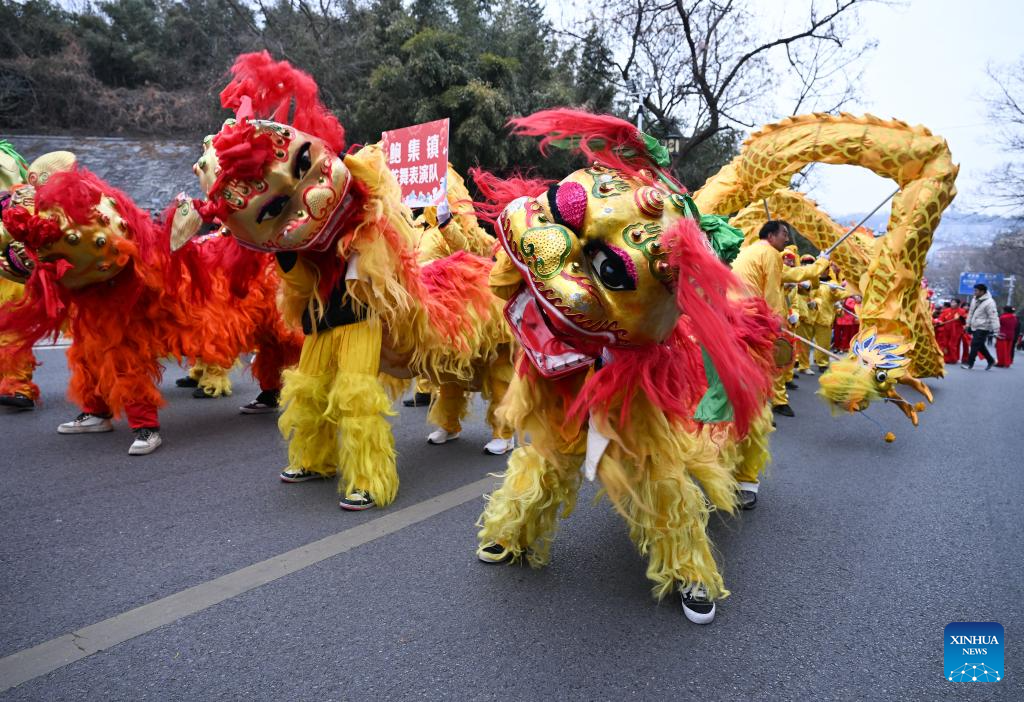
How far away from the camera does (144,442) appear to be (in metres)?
4.01

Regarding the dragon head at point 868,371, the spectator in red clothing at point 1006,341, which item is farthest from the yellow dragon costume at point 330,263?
the spectator in red clothing at point 1006,341

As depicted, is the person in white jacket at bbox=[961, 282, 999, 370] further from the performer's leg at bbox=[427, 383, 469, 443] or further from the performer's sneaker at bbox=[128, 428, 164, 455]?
the performer's sneaker at bbox=[128, 428, 164, 455]

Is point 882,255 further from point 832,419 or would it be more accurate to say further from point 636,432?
point 832,419

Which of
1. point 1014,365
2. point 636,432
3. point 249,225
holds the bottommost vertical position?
point 1014,365

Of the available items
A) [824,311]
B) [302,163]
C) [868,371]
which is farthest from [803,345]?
[302,163]

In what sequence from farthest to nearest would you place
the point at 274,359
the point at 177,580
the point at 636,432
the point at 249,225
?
the point at 274,359
the point at 249,225
the point at 177,580
the point at 636,432

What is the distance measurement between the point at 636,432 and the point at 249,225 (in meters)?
1.92

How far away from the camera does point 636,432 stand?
86.9 inches

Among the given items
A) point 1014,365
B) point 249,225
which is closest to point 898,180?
point 249,225

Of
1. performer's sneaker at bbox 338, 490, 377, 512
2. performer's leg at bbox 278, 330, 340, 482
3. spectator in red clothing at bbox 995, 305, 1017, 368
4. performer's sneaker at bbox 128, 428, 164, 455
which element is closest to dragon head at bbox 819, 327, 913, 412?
performer's sneaker at bbox 338, 490, 377, 512

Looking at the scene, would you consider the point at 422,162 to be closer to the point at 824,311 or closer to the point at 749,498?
the point at 749,498

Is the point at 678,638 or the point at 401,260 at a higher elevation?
the point at 401,260

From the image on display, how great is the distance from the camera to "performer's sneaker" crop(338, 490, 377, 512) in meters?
3.20

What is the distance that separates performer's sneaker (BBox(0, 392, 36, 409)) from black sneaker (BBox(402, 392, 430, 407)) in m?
2.88
